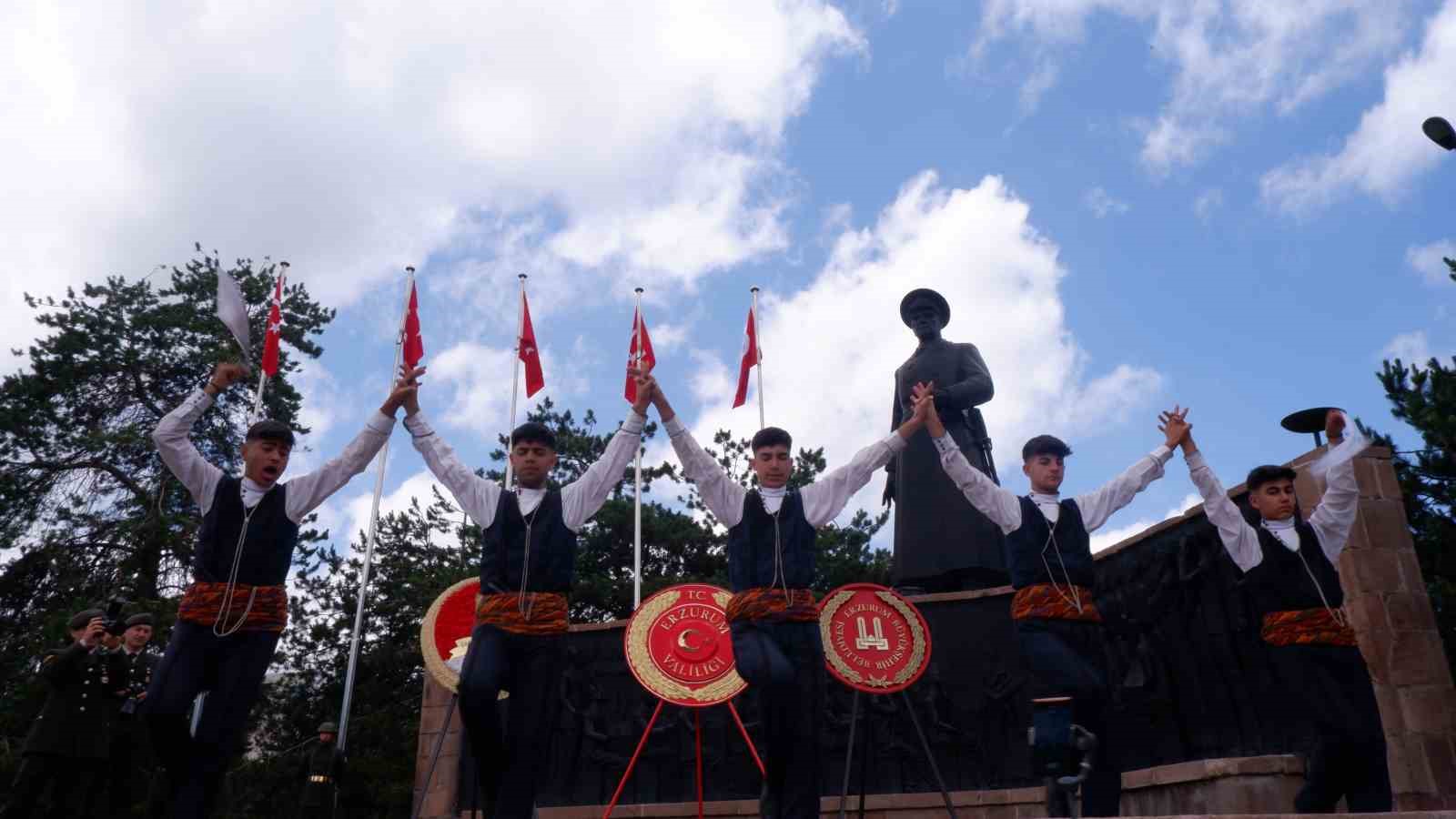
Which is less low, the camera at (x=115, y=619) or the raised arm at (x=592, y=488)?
the raised arm at (x=592, y=488)

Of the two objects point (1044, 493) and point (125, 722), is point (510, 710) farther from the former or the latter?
point (125, 722)

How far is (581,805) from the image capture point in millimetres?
10805

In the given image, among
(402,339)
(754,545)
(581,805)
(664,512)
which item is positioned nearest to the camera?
(754,545)

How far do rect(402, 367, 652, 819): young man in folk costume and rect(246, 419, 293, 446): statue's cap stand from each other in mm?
650

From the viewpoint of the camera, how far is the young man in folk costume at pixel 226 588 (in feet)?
15.9

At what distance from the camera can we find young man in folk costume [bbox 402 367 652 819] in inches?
194

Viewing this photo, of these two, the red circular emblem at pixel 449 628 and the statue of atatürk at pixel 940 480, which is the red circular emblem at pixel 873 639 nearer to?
the statue of atatürk at pixel 940 480

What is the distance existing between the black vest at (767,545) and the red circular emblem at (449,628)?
4371 mm

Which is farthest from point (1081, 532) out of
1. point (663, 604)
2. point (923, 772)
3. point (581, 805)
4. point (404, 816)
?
point (404, 816)

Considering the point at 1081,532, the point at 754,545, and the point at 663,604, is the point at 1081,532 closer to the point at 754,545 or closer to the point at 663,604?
the point at 754,545

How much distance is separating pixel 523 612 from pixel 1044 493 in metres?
3.12

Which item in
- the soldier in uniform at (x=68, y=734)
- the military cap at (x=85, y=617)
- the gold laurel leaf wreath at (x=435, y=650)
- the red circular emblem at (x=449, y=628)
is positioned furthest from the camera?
the red circular emblem at (x=449, y=628)

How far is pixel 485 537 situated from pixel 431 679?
829 centimetres

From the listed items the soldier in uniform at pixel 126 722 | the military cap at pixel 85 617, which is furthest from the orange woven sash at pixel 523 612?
the military cap at pixel 85 617
